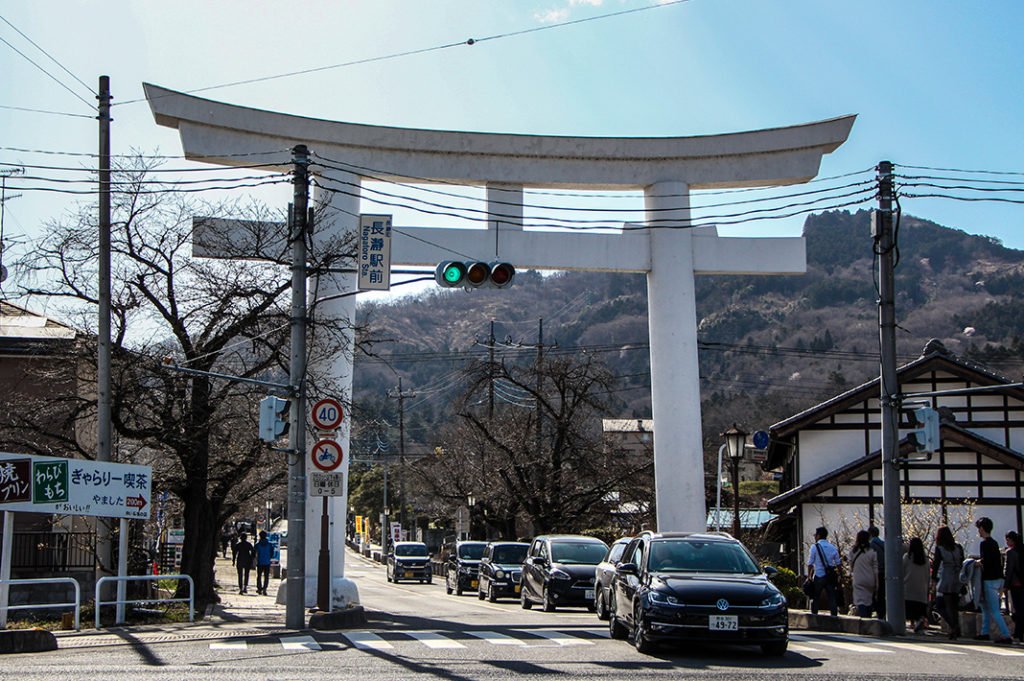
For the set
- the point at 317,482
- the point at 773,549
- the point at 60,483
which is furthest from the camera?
the point at 773,549

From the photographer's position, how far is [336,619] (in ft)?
56.1

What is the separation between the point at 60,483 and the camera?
16125mm

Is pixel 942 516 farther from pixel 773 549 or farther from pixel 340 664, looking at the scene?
pixel 773 549

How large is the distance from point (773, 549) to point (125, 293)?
32.2 metres

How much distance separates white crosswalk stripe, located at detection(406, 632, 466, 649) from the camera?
1393cm

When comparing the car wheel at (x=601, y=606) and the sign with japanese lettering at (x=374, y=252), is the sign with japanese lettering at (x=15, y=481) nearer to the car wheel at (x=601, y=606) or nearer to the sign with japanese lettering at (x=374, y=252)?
the sign with japanese lettering at (x=374, y=252)

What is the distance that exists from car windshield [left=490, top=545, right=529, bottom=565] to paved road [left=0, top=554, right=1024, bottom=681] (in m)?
13.0

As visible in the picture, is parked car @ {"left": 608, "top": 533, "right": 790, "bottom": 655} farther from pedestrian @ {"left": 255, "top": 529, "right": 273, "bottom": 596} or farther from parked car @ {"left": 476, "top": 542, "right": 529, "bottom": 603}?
pedestrian @ {"left": 255, "top": 529, "right": 273, "bottom": 596}

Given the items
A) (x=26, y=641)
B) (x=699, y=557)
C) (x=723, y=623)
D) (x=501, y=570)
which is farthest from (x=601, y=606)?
(x=501, y=570)

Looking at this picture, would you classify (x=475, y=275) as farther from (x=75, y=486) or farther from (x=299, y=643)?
(x=75, y=486)

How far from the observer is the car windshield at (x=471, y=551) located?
126 feet

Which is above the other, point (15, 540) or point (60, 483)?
point (60, 483)

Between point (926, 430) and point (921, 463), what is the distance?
11.4 m

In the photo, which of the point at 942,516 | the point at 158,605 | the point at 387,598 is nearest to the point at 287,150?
the point at 158,605
